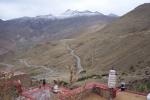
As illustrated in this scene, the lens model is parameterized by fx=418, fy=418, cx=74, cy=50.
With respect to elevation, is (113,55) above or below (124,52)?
below

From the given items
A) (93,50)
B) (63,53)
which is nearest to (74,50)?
(63,53)

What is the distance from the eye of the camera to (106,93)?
29.9 meters

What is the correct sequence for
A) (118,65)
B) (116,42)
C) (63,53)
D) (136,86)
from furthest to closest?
(63,53), (116,42), (118,65), (136,86)

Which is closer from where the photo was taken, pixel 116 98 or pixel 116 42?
pixel 116 98

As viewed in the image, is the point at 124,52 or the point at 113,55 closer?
the point at 124,52

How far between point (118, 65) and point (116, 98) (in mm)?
69435

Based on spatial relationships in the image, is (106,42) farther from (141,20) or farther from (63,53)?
(141,20)

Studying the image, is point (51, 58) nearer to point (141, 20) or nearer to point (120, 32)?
point (120, 32)

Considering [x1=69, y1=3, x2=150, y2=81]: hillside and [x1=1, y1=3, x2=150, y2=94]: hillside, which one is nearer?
[x1=69, y1=3, x2=150, y2=81]: hillside

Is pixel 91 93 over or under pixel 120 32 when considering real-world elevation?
under

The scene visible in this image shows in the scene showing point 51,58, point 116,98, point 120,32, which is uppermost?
point 120,32

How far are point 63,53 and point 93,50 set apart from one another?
19.0m

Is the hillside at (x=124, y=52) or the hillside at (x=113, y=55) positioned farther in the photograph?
the hillside at (x=113, y=55)

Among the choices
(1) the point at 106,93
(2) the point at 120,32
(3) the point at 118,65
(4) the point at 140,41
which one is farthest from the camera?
(2) the point at 120,32
